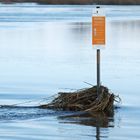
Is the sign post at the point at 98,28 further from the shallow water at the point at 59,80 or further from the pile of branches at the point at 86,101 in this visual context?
the shallow water at the point at 59,80

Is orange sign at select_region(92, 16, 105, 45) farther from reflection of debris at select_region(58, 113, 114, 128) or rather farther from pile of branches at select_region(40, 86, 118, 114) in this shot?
reflection of debris at select_region(58, 113, 114, 128)

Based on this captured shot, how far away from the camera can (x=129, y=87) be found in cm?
1678

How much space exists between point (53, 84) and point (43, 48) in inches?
483

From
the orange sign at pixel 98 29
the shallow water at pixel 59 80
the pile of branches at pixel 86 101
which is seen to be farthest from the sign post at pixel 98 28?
the shallow water at pixel 59 80

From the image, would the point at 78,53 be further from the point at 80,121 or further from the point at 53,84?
the point at 80,121

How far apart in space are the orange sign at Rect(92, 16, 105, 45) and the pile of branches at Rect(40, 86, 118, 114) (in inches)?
38.1

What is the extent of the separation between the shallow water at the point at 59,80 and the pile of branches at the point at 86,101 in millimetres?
261

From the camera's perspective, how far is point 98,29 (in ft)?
43.8

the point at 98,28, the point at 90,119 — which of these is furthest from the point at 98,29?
the point at 90,119

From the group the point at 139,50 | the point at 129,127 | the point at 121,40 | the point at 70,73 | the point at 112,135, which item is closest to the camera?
the point at 112,135

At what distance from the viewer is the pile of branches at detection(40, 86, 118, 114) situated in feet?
44.1

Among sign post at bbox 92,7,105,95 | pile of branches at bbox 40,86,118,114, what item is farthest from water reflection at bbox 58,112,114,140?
sign post at bbox 92,7,105,95

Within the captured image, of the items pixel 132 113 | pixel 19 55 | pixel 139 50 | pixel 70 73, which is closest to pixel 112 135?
pixel 132 113

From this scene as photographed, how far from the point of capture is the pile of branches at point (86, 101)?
44.1 feet
